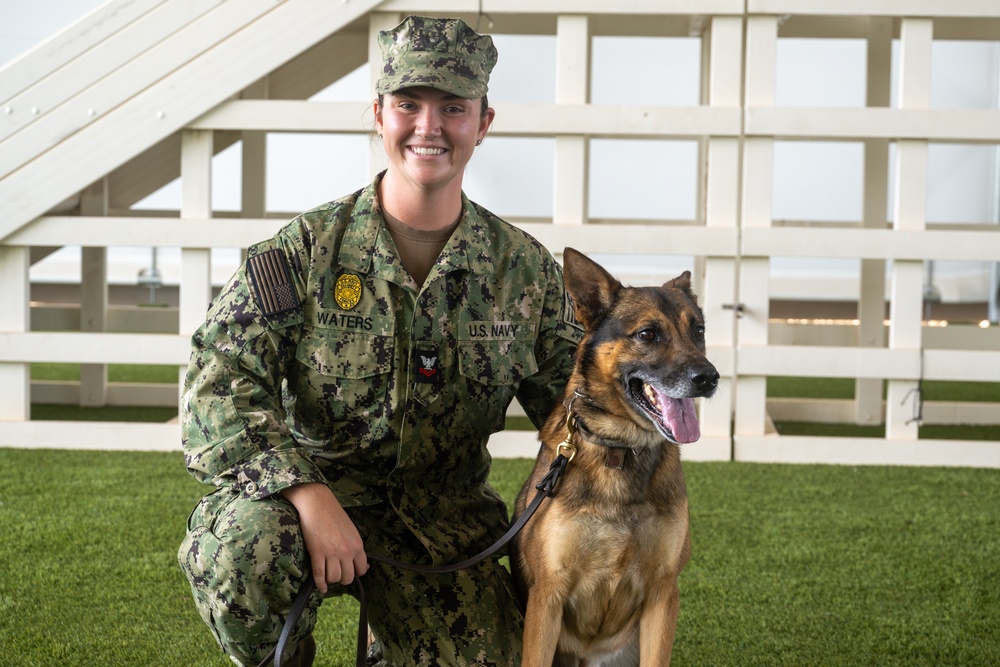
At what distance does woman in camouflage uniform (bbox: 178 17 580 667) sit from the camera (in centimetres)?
173

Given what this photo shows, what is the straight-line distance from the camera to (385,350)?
1949mm

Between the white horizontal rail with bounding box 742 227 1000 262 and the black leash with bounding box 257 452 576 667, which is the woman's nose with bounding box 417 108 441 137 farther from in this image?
the white horizontal rail with bounding box 742 227 1000 262

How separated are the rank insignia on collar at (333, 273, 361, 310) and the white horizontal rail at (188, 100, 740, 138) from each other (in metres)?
2.29

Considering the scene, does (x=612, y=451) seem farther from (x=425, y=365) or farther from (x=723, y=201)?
(x=723, y=201)

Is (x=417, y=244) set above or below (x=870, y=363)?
above

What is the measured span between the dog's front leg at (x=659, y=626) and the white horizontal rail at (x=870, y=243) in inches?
99.1

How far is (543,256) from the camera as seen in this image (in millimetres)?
2127

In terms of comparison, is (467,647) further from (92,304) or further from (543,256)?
(92,304)

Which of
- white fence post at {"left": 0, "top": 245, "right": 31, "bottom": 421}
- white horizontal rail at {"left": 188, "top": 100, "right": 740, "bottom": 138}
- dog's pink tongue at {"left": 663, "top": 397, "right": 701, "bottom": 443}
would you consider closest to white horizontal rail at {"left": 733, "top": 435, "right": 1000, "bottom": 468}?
white horizontal rail at {"left": 188, "top": 100, "right": 740, "bottom": 138}

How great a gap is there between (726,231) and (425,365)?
2442mm

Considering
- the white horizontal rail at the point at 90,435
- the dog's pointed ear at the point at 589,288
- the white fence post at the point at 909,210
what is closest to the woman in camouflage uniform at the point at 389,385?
the dog's pointed ear at the point at 589,288

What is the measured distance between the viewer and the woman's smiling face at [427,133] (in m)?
1.89

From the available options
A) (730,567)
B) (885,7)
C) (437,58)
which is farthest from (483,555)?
(885,7)

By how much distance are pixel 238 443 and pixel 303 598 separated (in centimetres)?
29
